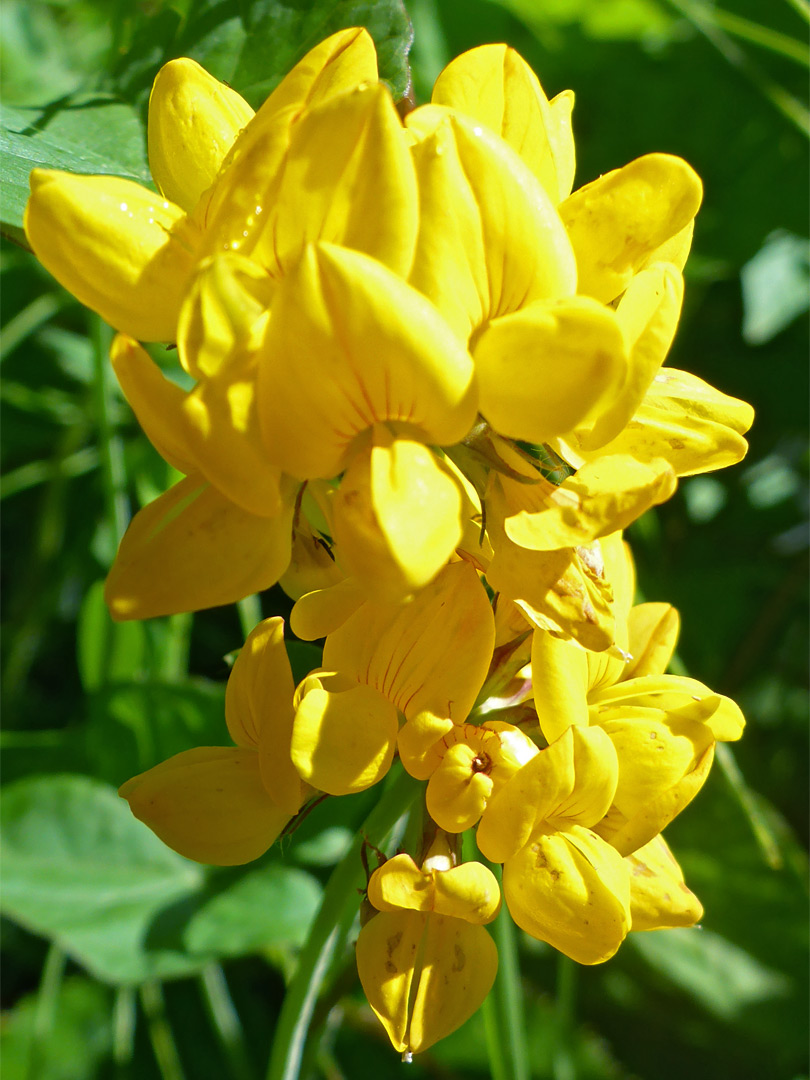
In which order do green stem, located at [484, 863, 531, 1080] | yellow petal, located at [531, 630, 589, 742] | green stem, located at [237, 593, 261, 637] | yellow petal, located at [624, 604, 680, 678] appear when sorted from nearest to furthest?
yellow petal, located at [531, 630, 589, 742]
yellow petal, located at [624, 604, 680, 678]
green stem, located at [484, 863, 531, 1080]
green stem, located at [237, 593, 261, 637]

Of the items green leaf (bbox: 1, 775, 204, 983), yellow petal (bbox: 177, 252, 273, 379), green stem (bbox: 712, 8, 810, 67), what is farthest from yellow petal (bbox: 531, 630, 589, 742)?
green stem (bbox: 712, 8, 810, 67)

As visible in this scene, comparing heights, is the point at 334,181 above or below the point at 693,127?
above

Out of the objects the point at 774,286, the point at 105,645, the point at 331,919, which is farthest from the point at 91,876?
the point at 774,286

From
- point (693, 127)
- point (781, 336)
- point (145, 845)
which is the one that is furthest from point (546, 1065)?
point (693, 127)

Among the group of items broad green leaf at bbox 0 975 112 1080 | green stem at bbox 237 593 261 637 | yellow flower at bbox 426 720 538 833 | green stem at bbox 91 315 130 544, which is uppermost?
yellow flower at bbox 426 720 538 833

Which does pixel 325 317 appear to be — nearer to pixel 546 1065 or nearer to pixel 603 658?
pixel 603 658

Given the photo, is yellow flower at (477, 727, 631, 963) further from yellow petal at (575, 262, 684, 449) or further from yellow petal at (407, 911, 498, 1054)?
yellow petal at (575, 262, 684, 449)
